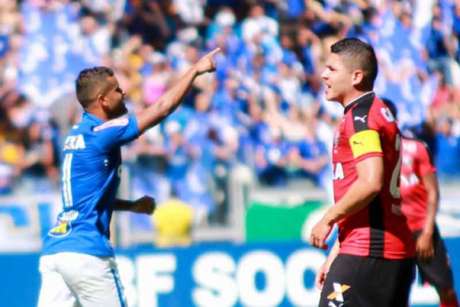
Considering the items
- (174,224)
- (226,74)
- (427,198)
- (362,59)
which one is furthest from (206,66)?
(226,74)

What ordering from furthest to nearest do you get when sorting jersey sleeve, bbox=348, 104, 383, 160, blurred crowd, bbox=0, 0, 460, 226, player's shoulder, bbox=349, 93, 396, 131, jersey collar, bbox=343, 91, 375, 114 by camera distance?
blurred crowd, bbox=0, 0, 460, 226 → jersey collar, bbox=343, 91, 375, 114 → player's shoulder, bbox=349, 93, 396, 131 → jersey sleeve, bbox=348, 104, 383, 160

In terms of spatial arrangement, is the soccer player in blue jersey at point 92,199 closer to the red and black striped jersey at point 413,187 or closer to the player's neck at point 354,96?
the player's neck at point 354,96

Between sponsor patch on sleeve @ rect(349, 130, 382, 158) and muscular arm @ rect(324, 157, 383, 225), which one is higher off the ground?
sponsor patch on sleeve @ rect(349, 130, 382, 158)

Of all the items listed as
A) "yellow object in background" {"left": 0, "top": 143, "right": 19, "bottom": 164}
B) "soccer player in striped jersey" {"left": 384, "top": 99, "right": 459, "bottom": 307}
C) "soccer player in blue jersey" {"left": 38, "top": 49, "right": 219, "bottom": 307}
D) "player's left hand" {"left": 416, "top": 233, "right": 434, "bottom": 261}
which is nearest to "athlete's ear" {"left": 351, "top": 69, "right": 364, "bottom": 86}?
"soccer player in blue jersey" {"left": 38, "top": 49, "right": 219, "bottom": 307}

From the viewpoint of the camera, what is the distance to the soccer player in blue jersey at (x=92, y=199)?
20.4 feet

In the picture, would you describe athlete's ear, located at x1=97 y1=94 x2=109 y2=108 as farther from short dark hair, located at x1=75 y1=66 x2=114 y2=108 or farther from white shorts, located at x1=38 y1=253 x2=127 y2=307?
white shorts, located at x1=38 y1=253 x2=127 y2=307

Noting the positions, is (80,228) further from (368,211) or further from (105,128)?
(368,211)

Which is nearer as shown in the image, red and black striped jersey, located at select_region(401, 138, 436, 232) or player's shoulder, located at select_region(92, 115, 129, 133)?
player's shoulder, located at select_region(92, 115, 129, 133)

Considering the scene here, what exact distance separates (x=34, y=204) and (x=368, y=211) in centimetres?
A: 614

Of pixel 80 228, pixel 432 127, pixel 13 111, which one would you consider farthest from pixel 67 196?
pixel 432 127

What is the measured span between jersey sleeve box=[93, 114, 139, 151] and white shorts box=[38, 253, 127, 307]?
0.66 meters

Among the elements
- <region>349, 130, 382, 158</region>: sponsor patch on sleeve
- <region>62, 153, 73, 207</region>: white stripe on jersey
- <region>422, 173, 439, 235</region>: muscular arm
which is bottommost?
<region>422, 173, 439, 235</region>: muscular arm

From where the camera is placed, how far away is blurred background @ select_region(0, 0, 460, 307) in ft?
36.5

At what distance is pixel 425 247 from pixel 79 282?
9.16 feet
